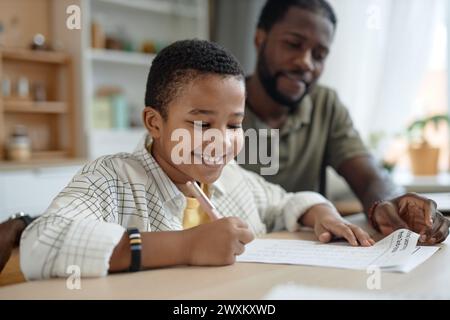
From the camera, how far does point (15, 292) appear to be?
0.52 metres

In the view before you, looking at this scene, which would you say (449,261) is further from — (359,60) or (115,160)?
(359,60)

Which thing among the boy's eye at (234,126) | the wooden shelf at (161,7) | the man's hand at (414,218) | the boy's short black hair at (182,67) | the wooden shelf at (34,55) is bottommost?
the man's hand at (414,218)

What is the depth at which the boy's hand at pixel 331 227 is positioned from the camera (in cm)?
73

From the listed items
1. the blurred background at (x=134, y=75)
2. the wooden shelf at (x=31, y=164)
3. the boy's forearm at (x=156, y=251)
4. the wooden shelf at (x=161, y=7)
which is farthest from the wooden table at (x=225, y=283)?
Answer: the wooden shelf at (x=161, y=7)

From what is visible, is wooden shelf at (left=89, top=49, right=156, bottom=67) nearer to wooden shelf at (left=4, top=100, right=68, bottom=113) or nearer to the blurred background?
the blurred background

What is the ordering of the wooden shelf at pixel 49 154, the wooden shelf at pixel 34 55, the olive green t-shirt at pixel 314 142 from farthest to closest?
the wooden shelf at pixel 49 154 < the wooden shelf at pixel 34 55 < the olive green t-shirt at pixel 314 142

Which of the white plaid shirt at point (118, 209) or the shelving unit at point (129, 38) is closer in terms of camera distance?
the white plaid shirt at point (118, 209)

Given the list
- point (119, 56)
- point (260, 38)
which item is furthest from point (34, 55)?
point (260, 38)

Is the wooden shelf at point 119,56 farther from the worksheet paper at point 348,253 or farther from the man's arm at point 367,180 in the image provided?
the worksheet paper at point 348,253

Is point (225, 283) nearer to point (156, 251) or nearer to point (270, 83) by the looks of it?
point (156, 251)

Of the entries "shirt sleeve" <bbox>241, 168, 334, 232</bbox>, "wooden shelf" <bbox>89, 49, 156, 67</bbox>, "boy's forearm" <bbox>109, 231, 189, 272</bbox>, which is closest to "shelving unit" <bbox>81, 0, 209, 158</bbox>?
"wooden shelf" <bbox>89, 49, 156, 67</bbox>

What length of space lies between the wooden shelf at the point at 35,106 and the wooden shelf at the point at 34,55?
0.67 feet

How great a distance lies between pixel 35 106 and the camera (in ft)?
7.73

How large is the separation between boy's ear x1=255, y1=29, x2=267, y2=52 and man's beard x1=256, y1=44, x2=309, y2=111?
0.02 meters
